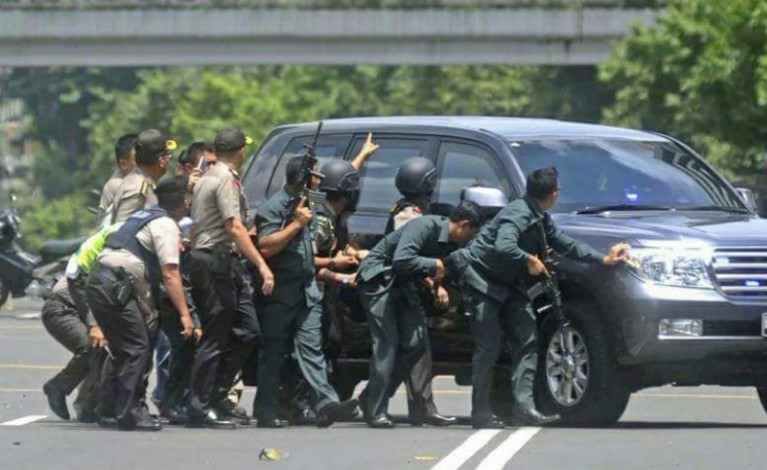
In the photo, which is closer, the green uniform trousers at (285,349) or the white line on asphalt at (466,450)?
the white line on asphalt at (466,450)

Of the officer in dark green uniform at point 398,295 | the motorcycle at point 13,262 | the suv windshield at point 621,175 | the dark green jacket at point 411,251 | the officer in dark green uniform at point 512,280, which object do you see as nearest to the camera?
the officer in dark green uniform at point 512,280

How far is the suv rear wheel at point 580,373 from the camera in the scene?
44.2ft

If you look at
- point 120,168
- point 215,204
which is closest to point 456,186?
point 215,204

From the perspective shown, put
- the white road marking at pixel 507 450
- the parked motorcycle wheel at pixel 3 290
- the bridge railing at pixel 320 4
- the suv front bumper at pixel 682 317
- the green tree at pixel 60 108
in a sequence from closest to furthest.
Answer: the white road marking at pixel 507 450 → the suv front bumper at pixel 682 317 → the parked motorcycle wheel at pixel 3 290 → the bridge railing at pixel 320 4 → the green tree at pixel 60 108

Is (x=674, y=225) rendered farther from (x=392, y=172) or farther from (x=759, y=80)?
(x=759, y=80)

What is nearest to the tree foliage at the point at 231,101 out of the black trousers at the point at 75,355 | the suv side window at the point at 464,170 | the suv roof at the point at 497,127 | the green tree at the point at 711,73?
the green tree at the point at 711,73

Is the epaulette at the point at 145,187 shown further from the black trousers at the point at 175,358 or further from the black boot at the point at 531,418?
the black boot at the point at 531,418

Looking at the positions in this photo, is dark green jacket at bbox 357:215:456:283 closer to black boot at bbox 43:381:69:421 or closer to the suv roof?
the suv roof

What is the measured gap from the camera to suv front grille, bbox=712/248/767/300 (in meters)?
13.3

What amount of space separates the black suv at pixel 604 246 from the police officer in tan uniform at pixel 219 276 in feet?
2.70

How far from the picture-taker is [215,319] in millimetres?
13773

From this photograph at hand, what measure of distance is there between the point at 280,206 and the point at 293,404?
1387mm

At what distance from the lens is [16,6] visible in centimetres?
5953

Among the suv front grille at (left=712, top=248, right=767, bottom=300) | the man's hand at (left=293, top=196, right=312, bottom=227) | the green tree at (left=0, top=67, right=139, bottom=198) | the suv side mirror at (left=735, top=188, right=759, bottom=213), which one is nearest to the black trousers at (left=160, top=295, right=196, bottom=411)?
the man's hand at (left=293, top=196, right=312, bottom=227)
